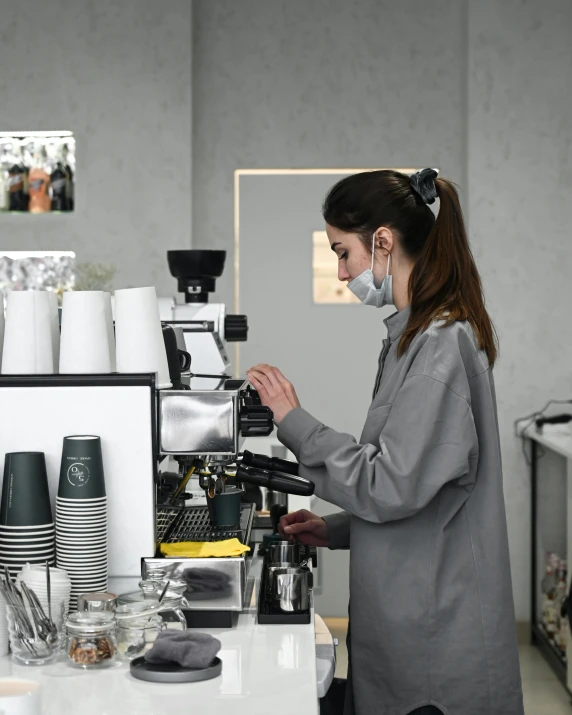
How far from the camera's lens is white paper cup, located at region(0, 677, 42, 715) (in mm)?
1126

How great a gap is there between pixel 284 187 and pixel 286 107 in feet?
1.40

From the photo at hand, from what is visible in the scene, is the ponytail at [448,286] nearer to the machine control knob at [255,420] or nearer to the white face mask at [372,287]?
the white face mask at [372,287]

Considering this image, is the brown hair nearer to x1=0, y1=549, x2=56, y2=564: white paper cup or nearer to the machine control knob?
the machine control knob

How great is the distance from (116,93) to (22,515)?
3476mm

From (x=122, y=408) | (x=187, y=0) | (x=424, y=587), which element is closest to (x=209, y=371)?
(x=122, y=408)


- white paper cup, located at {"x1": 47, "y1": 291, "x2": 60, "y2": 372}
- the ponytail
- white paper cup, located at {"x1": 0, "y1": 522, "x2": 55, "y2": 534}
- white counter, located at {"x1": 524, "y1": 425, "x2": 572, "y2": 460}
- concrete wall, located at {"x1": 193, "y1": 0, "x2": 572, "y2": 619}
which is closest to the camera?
white paper cup, located at {"x1": 0, "y1": 522, "x2": 55, "y2": 534}

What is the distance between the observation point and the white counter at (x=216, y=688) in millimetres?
1307

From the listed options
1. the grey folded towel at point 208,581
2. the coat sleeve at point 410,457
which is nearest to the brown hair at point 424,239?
the coat sleeve at point 410,457

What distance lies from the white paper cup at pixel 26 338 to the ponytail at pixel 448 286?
703 mm

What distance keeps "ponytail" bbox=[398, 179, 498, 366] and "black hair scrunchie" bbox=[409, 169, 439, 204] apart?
0.05 meters

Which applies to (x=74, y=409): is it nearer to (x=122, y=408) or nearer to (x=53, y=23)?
(x=122, y=408)

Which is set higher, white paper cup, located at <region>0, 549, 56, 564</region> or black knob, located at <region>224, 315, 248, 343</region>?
black knob, located at <region>224, 315, 248, 343</region>

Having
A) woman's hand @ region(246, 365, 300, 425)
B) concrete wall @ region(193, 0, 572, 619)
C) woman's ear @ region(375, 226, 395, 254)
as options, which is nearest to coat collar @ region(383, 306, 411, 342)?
woman's ear @ region(375, 226, 395, 254)

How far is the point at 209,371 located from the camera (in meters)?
2.87
